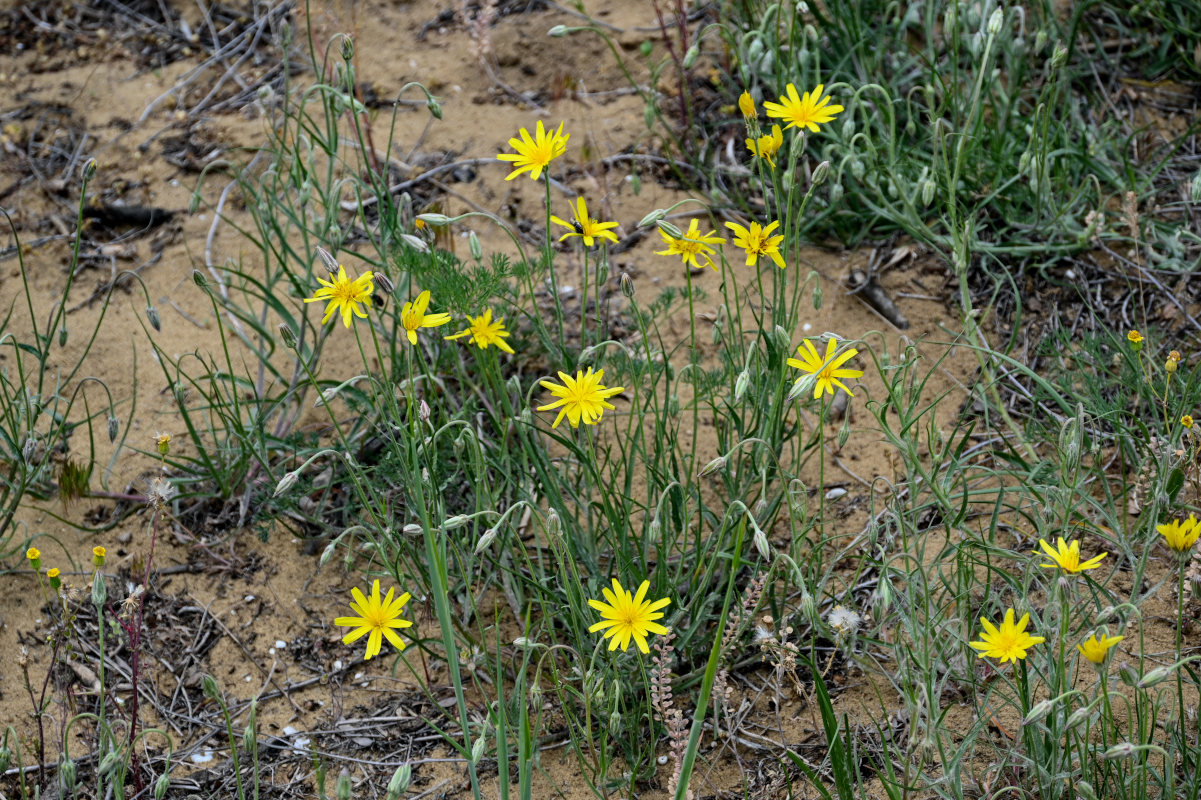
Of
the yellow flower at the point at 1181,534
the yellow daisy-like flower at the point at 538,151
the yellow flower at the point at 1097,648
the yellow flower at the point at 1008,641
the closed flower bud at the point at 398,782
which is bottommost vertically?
the closed flower bud at the point at 398,782

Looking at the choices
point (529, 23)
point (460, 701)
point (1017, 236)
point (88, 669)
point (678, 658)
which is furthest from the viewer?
point (529, 23)

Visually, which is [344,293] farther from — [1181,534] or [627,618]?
[1181,534]

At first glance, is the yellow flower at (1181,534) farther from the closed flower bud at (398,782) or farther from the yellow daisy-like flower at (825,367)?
the closed flower bud at (398,782)

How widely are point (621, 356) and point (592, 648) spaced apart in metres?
0.79

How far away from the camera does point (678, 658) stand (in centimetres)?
240

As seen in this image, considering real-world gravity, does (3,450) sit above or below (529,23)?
below

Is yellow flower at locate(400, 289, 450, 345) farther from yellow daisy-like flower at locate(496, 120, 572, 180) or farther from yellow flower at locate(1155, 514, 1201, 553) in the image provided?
yellow flower at locate(1155, 514, 1201, 553)

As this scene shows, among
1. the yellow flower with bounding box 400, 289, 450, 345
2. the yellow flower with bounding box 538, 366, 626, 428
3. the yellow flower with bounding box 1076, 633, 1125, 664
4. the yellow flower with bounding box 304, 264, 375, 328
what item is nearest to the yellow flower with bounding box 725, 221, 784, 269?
the yellow flower with bounding box 538, 366, 626, 428

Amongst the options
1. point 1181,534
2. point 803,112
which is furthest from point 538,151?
point 1181,534

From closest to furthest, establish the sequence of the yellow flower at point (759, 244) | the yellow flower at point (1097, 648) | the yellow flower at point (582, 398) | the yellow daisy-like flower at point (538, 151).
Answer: the yellow flower at point (1097, 648) < the yellow flower at point (582, 398) < the yellow flower at point (759, 244) < the yellow daisy-like flower at point (538, 151)

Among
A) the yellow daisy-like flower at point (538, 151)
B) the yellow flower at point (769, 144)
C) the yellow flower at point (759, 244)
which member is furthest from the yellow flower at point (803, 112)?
the yellow daisy-like flower at point (538, 151)

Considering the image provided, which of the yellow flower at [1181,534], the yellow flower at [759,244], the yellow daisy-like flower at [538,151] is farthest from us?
the yellow daisy-like flower at [538,151]

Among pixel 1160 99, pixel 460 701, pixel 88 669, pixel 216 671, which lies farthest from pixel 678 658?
pixel 1160 99

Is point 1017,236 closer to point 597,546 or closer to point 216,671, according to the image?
point 597,546
